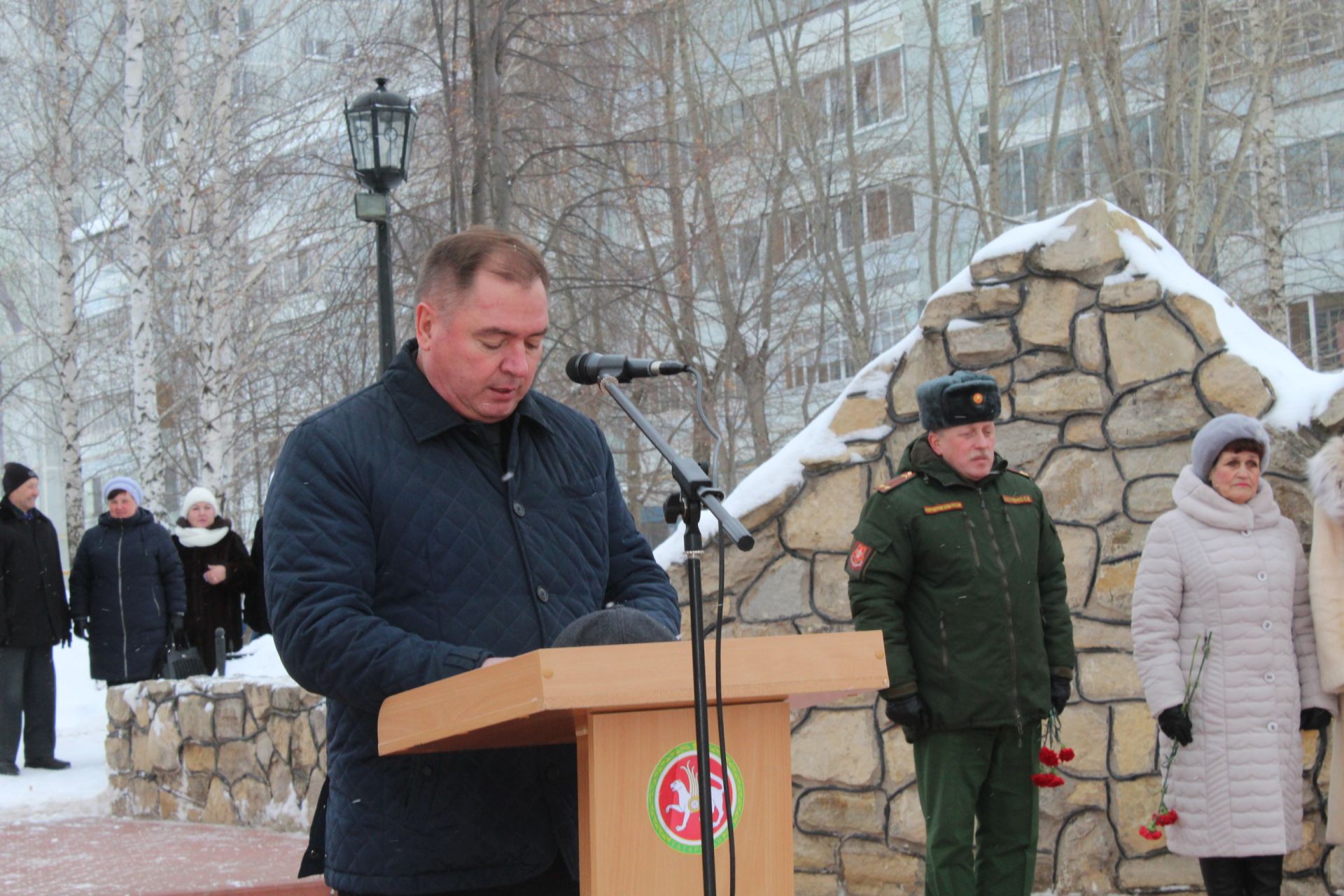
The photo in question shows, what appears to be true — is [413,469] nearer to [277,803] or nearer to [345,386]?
[277,803]

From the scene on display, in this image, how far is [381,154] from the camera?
848 centimetres

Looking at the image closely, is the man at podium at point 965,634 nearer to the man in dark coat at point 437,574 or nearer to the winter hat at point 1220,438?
the winter hat at point 1220,438

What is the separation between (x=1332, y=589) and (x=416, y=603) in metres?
3.42

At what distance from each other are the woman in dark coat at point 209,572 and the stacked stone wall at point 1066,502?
5328 millimetres

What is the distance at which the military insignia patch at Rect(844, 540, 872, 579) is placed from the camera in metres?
4.59

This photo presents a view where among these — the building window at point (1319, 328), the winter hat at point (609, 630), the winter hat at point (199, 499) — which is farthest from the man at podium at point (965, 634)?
the building window at point (1319, 328)

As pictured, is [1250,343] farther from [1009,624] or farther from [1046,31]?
[1046,31]

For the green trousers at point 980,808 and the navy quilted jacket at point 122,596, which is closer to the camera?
the green trousers at point 980,808

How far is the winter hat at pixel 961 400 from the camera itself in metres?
4.58

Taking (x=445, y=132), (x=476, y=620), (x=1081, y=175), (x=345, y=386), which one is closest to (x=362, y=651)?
(x=476, y=620)

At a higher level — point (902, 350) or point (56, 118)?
point (56, 118)

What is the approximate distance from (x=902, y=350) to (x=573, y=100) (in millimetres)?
7213

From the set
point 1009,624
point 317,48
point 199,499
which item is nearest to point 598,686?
point 1009,624

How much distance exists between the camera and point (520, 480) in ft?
8.91
